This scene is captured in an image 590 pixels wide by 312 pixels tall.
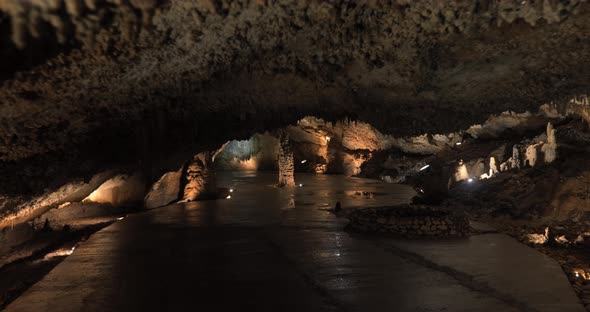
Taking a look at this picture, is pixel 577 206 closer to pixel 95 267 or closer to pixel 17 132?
pixel 95 267

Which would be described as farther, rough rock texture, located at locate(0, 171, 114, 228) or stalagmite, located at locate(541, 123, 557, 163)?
stalagmite, located at locate(541, 123, 557, 163)

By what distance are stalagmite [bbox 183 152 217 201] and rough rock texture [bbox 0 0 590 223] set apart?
17.9 ft

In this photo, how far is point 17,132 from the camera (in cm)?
548

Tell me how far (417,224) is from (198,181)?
8841mm

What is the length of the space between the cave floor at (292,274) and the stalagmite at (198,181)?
5766mm

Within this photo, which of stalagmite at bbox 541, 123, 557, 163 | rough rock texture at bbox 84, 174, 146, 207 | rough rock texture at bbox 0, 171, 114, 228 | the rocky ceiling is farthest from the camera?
rough rock texture at bbox 84, 174, 146, 207

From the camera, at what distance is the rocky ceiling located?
3.82 m

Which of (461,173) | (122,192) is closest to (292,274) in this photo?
(122,192)

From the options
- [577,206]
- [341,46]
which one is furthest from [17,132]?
[577,206]

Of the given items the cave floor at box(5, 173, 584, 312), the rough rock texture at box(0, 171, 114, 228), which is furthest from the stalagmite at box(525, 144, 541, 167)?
the rough rock texture at box(0, 171, 114, 228)

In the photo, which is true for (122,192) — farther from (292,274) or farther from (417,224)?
(292,274)

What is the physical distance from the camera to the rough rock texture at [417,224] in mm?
7504

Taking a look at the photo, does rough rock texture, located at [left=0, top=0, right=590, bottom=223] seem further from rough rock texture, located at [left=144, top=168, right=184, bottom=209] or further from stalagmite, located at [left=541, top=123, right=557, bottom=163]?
rough rock texture, located at [left=144, top=168, right=184, bottom=209]

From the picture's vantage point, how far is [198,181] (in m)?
14.4
